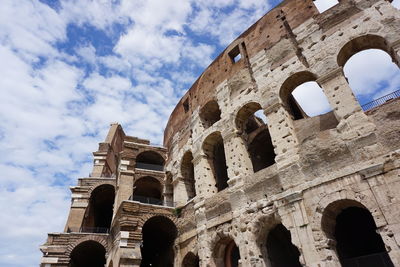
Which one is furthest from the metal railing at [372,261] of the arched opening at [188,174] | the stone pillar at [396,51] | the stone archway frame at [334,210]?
the arched opening at [188,174]

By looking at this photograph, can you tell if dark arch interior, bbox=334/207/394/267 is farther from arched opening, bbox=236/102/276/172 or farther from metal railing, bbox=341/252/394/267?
arched opening, bbox=236/102/276/172

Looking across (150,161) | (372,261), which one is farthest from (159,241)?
(372,261)

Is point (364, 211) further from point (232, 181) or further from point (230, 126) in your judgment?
point (230, 126)

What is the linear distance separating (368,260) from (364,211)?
2.62 meters

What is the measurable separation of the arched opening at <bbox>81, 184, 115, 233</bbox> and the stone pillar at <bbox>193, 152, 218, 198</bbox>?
908cm

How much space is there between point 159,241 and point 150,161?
20.9ft

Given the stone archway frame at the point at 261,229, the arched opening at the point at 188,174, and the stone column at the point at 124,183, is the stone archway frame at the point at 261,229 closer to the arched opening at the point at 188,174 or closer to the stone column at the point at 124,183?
the arched opening at the point at 188,174

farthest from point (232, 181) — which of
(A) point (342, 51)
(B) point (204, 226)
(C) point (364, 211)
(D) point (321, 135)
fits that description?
(A) point (342, 51)

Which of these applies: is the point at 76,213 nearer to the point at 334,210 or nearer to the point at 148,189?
the point at 148,189

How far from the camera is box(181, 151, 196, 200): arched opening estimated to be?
13.9 meters

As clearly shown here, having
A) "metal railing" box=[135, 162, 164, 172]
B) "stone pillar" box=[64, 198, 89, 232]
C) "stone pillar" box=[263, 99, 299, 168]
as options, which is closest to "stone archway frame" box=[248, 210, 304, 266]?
"stone pillar" box=[263, 99, 299, 168]

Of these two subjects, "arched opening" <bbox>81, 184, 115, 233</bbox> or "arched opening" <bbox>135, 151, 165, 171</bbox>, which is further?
"arched opening" <bbox>81, 184, 115, 233</bbox>

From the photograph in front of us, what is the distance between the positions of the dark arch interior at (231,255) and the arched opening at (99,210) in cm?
1042

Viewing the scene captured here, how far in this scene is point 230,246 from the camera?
10.4 metres
